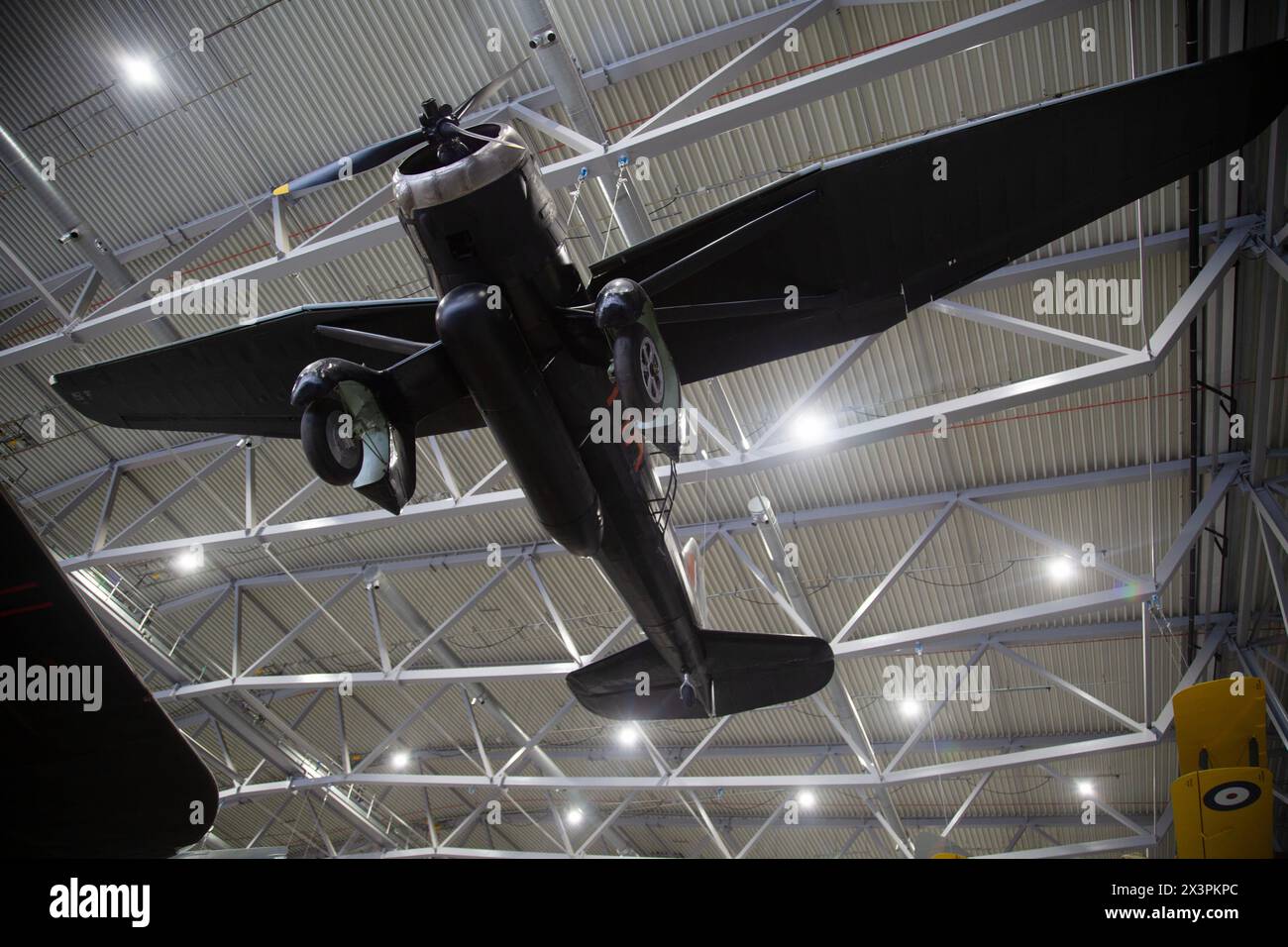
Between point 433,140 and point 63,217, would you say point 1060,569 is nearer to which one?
point 433,140

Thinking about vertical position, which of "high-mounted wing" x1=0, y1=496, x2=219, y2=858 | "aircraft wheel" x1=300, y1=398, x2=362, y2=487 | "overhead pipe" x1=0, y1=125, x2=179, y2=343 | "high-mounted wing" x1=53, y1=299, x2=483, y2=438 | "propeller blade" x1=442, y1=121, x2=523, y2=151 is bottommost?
"high-mounted wing" x1=0, y1=496, x2=219, y2=858

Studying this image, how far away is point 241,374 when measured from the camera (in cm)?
781

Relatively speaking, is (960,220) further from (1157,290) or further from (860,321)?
(1157,290)

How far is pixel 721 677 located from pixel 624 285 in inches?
232

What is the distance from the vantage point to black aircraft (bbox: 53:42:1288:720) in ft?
19.1

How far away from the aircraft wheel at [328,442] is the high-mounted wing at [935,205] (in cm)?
235

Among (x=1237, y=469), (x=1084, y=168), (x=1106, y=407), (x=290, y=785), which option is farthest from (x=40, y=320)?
(x=1237, y=469)

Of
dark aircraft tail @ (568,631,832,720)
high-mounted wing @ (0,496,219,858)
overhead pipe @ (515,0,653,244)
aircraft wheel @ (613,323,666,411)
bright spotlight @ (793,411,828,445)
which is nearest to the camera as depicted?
high-mounted wing @ (0,496,219,858)

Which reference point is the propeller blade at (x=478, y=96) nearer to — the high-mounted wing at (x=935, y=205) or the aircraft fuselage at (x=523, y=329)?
the aircraft fuselage at (x=523, y=329)

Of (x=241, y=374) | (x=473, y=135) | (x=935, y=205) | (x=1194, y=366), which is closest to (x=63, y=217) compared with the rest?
(x=241, y=374)

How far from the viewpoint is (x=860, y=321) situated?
716cm

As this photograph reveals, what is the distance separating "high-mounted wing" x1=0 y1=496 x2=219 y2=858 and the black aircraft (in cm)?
266

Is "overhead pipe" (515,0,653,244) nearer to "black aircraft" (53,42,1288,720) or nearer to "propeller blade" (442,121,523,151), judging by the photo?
"black aircraft" (53,42,1288,720)

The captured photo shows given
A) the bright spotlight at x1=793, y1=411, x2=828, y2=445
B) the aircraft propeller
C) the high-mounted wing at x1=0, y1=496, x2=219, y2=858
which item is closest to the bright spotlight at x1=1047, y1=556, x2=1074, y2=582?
the bright spotlight at x1=793, y1=411, x2=828, y2=445
